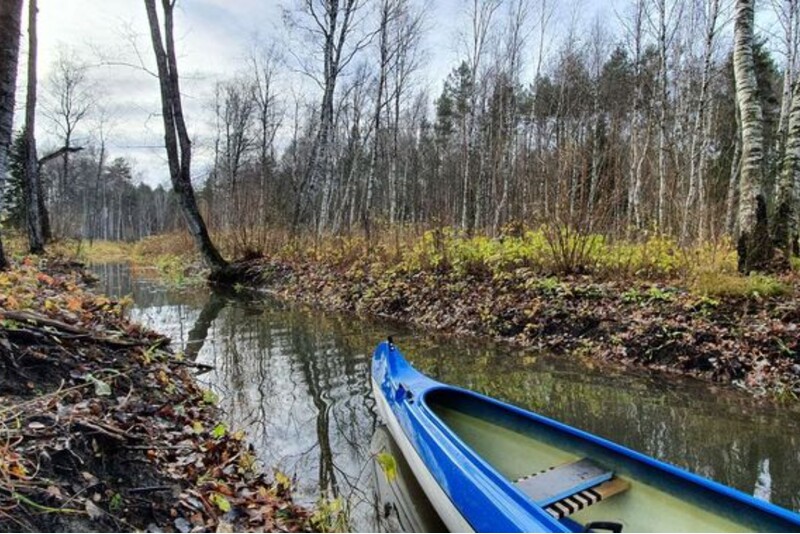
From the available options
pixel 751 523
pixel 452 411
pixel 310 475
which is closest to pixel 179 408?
pixel 310 475

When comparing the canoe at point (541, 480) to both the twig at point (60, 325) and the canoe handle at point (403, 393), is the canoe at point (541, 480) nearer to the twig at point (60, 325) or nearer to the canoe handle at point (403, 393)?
the canoe handle at point (403, 393)

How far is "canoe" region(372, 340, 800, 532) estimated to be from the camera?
232cm

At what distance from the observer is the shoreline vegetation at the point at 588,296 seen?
21.4 feet

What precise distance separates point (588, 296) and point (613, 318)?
2.48 ft

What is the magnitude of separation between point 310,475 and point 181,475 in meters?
1.25

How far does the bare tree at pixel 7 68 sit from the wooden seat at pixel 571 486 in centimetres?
568

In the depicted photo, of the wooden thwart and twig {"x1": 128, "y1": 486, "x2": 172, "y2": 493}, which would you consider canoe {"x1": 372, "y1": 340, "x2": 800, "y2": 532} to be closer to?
the wooden thwart

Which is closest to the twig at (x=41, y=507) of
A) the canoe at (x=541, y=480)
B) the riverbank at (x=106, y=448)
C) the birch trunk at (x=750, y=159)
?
the riverbank at (x=106, y=448)

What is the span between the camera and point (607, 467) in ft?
9.96

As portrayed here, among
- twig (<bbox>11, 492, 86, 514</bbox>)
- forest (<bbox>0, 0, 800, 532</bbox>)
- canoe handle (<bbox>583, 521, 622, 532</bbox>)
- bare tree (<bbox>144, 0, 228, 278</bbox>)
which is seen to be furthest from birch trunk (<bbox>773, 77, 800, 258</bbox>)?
bare tree (<bbox>144, 0, 228, 278</bbox>)

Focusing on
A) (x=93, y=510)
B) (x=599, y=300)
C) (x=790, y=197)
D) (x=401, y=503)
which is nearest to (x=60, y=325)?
(x=93, y=510)

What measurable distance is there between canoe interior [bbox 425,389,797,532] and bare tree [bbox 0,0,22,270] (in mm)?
4989

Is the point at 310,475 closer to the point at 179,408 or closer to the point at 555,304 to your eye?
the point at 179,408

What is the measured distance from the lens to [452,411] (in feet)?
13.6
